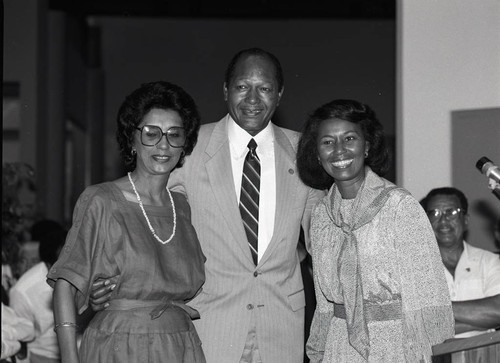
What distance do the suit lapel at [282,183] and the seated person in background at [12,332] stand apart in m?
1.66

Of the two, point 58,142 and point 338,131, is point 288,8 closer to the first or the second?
point 58,142

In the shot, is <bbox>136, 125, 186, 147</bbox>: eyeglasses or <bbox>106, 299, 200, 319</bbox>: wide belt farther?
<bbox>136, 125, 186, 147</bbox>: eyeglasses

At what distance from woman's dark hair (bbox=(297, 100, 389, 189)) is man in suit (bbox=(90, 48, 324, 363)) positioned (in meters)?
0.14

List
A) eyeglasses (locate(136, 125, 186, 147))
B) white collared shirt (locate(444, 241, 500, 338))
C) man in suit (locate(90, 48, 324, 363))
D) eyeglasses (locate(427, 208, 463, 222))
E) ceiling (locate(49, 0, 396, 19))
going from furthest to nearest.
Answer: ceiling (locate(49, 0, 396, 19)) < eyeglasses (locate(427, 208, 463, 222)) < white collared shirt (locate(444, 241, 500, 338)) < man in suit (locate(90, 48, 324, 363)) < eyeglasses (locate(136, 125, 186, 147))

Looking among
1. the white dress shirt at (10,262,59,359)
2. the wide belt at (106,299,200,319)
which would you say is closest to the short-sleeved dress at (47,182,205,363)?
the wide belt at (106,299,200,319)

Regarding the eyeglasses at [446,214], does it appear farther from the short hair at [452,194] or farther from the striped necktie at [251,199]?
the striped necktie at [251,199]

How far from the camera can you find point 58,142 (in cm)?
1003

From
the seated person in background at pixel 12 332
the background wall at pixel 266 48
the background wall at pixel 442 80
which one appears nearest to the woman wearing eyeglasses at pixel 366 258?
the seated person in background at pixel 12 332

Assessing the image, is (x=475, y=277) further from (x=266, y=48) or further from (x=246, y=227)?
(x=266, y=48)

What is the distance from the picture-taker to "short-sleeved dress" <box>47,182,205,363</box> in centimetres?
310

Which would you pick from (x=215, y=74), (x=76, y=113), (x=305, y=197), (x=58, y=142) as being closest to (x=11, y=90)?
(x=58, y=142)

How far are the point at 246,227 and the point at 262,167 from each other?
0.28 metres

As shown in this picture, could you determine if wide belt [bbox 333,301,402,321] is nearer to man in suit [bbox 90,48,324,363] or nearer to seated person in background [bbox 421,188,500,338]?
man in suit [bbox 90,48,324,363]

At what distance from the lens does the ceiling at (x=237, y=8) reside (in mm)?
10664
